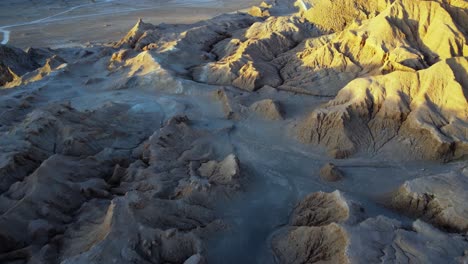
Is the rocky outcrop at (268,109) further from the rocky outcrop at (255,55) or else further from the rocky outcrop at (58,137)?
the rocky outcrop at (58,137)

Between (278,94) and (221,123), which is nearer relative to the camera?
(221,123)

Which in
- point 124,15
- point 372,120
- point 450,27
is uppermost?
point 450,27

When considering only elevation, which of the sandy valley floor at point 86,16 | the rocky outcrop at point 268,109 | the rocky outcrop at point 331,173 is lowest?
the sandy valley floor at point 86,16

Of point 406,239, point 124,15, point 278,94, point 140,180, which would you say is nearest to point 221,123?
point 278,94

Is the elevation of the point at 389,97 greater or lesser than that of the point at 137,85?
greater

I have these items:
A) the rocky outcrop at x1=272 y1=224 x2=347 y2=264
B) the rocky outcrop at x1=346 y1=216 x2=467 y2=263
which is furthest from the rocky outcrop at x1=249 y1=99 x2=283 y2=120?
the rocky outcrop at x1=346 y1=216 x2=467 y2=263

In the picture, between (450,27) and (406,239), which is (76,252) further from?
(450,27)

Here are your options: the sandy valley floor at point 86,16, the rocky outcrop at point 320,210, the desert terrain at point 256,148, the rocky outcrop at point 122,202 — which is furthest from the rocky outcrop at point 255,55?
the sandy valley floor at point 86,16

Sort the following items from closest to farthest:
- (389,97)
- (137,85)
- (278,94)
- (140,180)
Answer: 1. (140,180)
2. (389,97)
3. (278,94)
4. (137,85)
